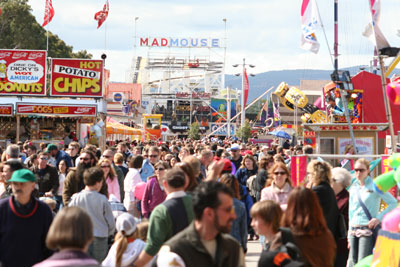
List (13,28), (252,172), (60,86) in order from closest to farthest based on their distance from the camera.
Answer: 1. (252,172)
2. (60,86)
3. (13,28)

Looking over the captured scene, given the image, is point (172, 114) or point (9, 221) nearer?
point (9, 221)

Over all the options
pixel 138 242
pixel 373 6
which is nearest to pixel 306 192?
pixel 138 242

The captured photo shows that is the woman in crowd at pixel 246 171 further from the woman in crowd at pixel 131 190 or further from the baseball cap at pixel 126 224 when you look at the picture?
the baseball cap at pixel 126 224

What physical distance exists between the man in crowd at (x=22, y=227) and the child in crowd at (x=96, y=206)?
112 centimetres

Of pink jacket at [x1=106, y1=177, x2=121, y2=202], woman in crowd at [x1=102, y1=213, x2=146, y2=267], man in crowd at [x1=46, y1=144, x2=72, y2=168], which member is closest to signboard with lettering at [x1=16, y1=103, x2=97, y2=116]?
man in crowd at [x1=46, y1=144, x2=72, y2=168]

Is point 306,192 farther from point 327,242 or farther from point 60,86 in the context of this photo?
point 60,86

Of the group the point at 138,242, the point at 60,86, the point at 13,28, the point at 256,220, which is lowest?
the point at 138,242

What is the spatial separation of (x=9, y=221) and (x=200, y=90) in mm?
121841

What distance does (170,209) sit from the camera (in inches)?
217

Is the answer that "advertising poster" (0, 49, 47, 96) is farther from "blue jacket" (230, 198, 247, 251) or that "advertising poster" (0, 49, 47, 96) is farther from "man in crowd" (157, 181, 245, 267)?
"man in crowd" (157, 181, 245, 267)

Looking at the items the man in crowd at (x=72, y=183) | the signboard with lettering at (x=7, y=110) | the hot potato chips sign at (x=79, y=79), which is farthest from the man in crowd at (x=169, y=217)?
the hot potato chips sign at (x=79, y=79)

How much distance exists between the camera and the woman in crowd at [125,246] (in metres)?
5.90

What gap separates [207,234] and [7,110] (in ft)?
81.4

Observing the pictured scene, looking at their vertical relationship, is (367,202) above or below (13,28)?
below
